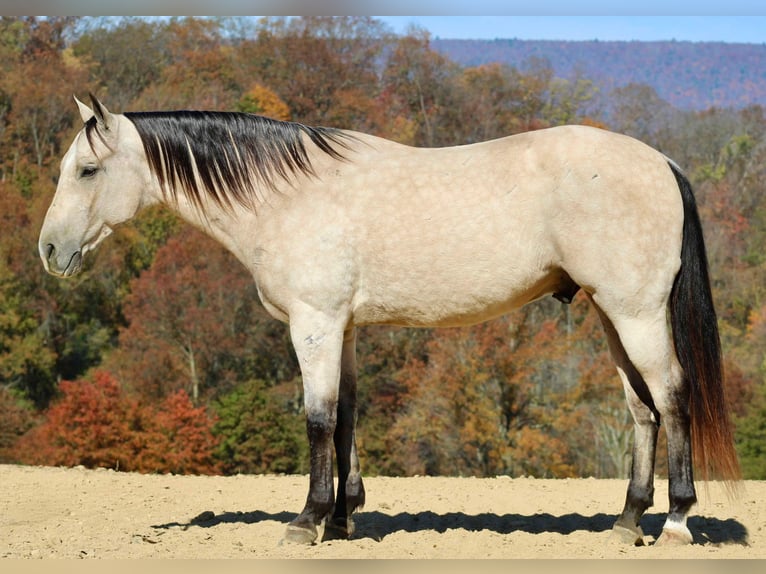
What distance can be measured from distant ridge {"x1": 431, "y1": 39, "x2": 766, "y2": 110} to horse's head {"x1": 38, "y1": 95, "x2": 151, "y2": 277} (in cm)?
3716

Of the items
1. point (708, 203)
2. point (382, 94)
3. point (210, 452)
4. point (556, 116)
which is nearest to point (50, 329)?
point (210, 452)

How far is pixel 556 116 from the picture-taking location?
120ft

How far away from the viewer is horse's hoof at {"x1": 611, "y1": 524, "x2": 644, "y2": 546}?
19.4 feet

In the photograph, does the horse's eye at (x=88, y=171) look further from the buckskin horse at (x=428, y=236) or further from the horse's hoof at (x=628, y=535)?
the horse's hoof at (x=628, y=535)

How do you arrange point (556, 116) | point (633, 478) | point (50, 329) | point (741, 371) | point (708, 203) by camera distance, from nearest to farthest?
point (633, 478) → point (741, 371) → point (50, 329) → point (708, 203) → point (556, 116)

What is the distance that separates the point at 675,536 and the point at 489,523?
1631 millimetres

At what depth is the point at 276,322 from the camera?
94.0 feet

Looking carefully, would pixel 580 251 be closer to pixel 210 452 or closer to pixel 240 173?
pixel 240 173

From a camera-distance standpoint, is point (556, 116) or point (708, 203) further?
point (556, 116)

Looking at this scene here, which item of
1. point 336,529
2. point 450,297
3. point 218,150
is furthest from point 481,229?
point 336,529

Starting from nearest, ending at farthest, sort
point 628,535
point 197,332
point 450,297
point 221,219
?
1. point 450,297
2. point 628,535
3. point 221,219
4. point 197,332

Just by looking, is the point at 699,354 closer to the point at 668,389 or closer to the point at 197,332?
the point at 668,389

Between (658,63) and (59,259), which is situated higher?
(658,63)

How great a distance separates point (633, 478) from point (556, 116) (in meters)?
31.8
